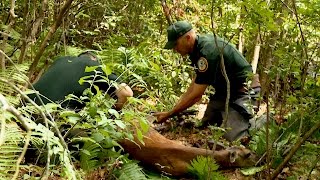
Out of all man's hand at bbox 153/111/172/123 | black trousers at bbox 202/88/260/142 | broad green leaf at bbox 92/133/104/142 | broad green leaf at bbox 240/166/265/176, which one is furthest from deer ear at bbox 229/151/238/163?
broad green leaf at bbox 92/133/104/142

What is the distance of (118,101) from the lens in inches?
162

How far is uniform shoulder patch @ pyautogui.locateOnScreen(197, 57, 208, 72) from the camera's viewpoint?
5117mm

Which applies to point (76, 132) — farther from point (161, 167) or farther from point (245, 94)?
point (245, 94)

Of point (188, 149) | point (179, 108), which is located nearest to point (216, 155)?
point (188, 149)

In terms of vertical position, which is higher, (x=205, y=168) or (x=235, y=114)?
(x=235, y=114)

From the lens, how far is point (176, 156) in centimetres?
441

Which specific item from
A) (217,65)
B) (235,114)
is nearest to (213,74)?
(217,65)

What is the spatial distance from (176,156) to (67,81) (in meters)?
1.34

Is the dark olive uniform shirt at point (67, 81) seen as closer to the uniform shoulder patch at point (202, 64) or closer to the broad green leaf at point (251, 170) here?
the uniform shoulder patch at point (202, 64)

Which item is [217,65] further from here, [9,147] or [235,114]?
[9,147]

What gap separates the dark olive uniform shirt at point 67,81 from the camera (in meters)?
4.35

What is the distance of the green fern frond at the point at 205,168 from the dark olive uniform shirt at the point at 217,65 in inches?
49.6

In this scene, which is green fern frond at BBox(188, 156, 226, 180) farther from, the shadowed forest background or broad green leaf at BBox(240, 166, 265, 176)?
broad green leaf at BBox(240, 166, 265, 176)

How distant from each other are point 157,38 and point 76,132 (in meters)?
4.57
